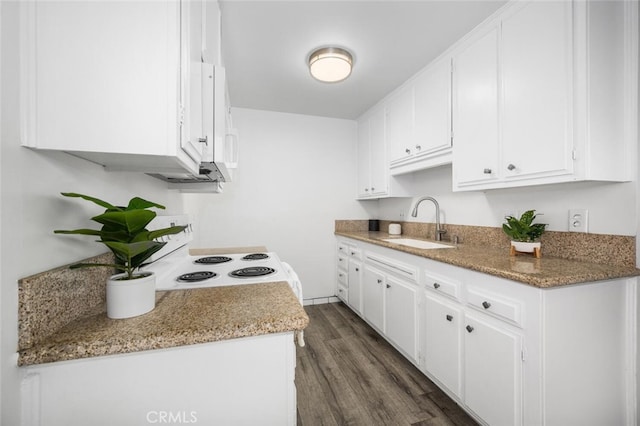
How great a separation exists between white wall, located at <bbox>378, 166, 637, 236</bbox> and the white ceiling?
3.39 ft

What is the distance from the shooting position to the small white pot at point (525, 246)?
148 centimetres

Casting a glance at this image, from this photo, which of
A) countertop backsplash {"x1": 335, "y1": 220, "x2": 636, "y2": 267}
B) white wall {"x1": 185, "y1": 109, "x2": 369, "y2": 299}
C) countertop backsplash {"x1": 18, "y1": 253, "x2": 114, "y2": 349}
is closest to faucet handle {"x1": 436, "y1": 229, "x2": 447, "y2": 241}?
countertop backsplash {"x1": 335, "y1": 220, "x2": 636, "y2": 267}

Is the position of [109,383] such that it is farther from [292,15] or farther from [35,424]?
[292,15]

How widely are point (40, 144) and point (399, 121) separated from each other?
2484 mm

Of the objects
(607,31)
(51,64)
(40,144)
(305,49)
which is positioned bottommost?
(40,144)

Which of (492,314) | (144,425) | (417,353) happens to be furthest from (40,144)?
(417,353)

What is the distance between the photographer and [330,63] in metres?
1.94

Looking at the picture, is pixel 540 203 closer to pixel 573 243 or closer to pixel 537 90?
pixel 573 243

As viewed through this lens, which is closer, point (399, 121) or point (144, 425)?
point (144, 425)

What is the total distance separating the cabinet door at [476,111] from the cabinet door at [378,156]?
950mm

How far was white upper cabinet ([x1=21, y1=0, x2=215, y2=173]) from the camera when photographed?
633 mm

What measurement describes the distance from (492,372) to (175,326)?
4.69 feet

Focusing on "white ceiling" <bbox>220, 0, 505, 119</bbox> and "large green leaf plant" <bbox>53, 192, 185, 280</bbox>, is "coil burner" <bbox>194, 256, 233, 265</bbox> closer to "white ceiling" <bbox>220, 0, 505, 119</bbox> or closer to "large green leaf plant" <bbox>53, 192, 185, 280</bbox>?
"large green leaf plant" <bbox>53, 192, 185, 280</bbox>

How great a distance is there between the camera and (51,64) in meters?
0.64
